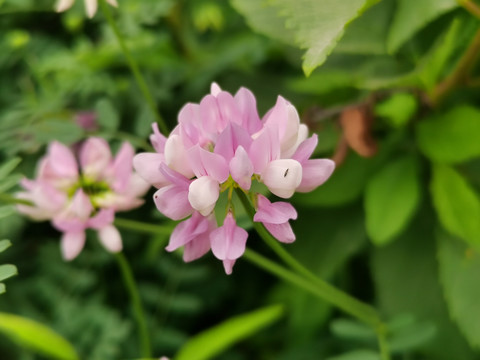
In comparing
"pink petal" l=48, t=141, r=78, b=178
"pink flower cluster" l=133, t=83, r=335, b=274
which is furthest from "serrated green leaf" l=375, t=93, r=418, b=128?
"pink petal" l=48, t=141, r=78, b=178

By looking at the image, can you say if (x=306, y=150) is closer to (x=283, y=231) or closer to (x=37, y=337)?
(x=283, y=231)

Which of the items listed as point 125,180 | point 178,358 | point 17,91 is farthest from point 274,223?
point 17,91

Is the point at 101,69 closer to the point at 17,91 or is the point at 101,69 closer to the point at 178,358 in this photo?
the point at 17,91

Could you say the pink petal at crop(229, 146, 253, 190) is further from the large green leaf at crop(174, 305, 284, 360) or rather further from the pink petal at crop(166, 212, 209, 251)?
the large green leaf at crop(174, 305, 284, 360)

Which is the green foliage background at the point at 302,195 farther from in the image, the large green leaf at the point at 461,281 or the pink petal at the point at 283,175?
the pink petal at the point at 283,175

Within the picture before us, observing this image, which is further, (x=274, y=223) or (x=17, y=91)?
(x=17, y=91)

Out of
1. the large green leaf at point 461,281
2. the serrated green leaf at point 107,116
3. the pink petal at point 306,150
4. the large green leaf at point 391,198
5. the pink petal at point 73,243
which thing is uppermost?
the pink petal at point 306,150

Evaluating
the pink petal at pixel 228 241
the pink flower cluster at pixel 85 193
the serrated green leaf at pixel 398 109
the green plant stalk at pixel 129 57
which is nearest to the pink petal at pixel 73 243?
the pink flower cluster at pixel 85 193
